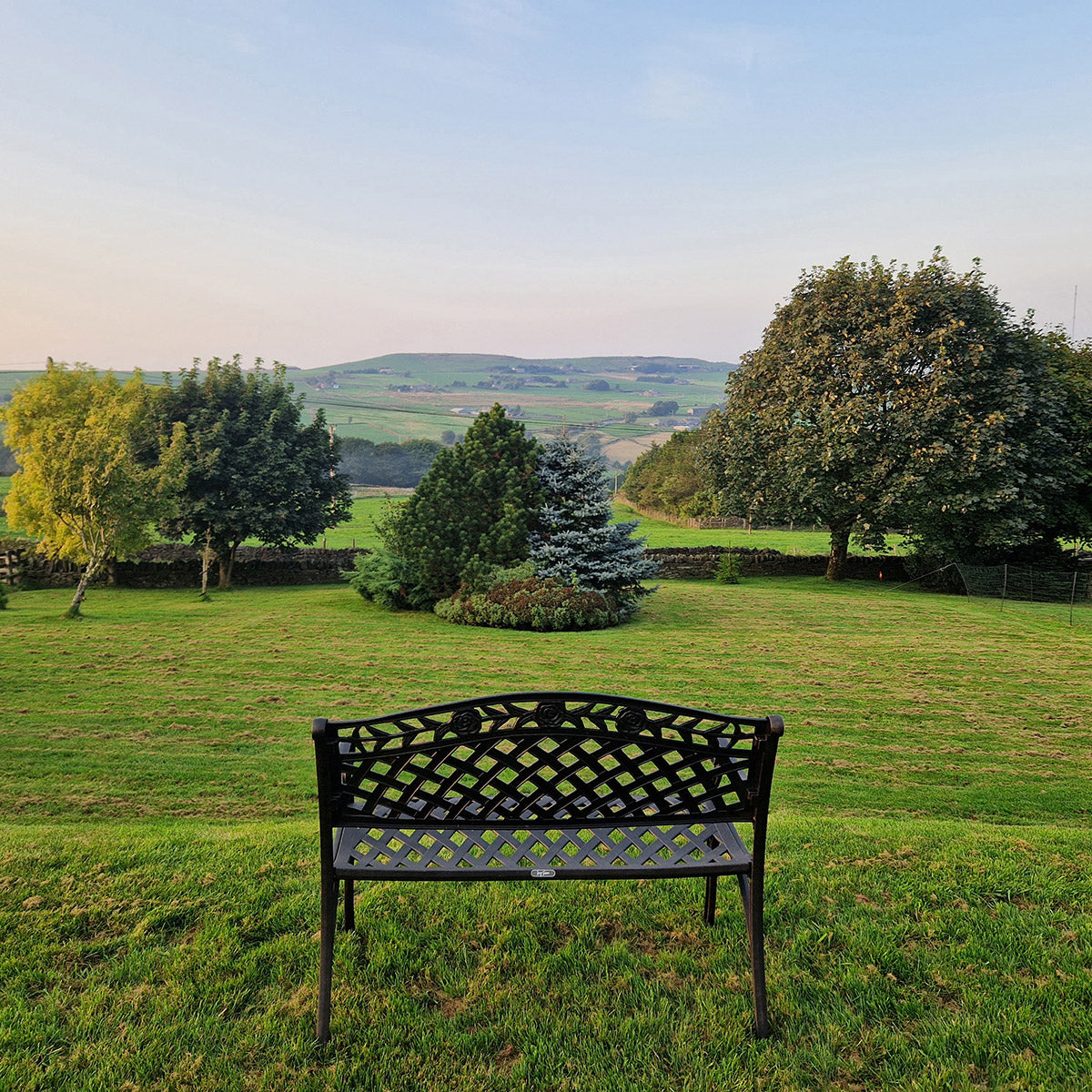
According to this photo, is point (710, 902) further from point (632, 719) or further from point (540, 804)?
point (632, 719)

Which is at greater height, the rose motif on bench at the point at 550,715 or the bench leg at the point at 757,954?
the rose motif on bench at the point at 550,715

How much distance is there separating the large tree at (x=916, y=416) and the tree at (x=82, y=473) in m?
19.1

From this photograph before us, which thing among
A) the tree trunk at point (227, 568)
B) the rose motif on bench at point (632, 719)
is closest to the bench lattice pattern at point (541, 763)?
the rose motif on bench at point (632, 719)

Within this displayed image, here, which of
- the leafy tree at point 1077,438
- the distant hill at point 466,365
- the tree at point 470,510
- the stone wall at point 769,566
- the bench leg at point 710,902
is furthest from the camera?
the distant hill at point 466,365

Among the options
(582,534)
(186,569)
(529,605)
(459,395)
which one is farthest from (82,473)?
(459,395)

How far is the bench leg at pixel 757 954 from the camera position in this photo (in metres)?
2.71

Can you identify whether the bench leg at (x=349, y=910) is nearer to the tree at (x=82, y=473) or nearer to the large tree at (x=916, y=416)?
the tree at (x=82, y=473)

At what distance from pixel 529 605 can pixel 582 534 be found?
2.17 metres

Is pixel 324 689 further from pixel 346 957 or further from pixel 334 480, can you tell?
pixel 334 480

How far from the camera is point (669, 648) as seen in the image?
1279cm

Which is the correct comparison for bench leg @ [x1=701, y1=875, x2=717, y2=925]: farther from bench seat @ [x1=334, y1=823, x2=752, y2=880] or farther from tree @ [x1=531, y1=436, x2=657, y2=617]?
tree @ [x1=531, y1=436, x2=657, y2=617]

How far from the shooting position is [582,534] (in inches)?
648

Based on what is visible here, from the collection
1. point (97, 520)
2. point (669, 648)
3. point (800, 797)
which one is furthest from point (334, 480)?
point (800, 797)

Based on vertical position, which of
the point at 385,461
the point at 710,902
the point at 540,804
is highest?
the point at 385,461
